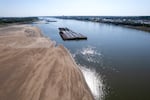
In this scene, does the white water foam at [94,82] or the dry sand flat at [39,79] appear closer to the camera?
the dry sand flat at [39,79]

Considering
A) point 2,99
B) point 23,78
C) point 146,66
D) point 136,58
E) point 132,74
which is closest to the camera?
point 2,99

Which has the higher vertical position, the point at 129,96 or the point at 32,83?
the point at 32,83

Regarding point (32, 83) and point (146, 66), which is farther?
point (146, 66)

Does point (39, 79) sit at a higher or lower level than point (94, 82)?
higher

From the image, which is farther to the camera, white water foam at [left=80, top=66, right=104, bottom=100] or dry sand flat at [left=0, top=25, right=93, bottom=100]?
white water foam at [left=80, top=66, right=104, bottom=100]

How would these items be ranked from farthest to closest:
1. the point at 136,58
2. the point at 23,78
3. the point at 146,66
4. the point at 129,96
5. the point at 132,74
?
the point at 136,58, the point at 146,66, the point at 132,74, the point at 23,78, the point at 129,96

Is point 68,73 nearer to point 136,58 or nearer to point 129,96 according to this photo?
point 129,96

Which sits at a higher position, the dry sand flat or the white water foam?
the dry sand flat

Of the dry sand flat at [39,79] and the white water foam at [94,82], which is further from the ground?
the dry sand flat at [39,79]

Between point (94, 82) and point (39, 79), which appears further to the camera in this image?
point (94, 82)

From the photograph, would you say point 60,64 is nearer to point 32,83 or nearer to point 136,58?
point 32,83

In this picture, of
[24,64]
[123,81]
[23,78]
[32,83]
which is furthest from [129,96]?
[24,64]
